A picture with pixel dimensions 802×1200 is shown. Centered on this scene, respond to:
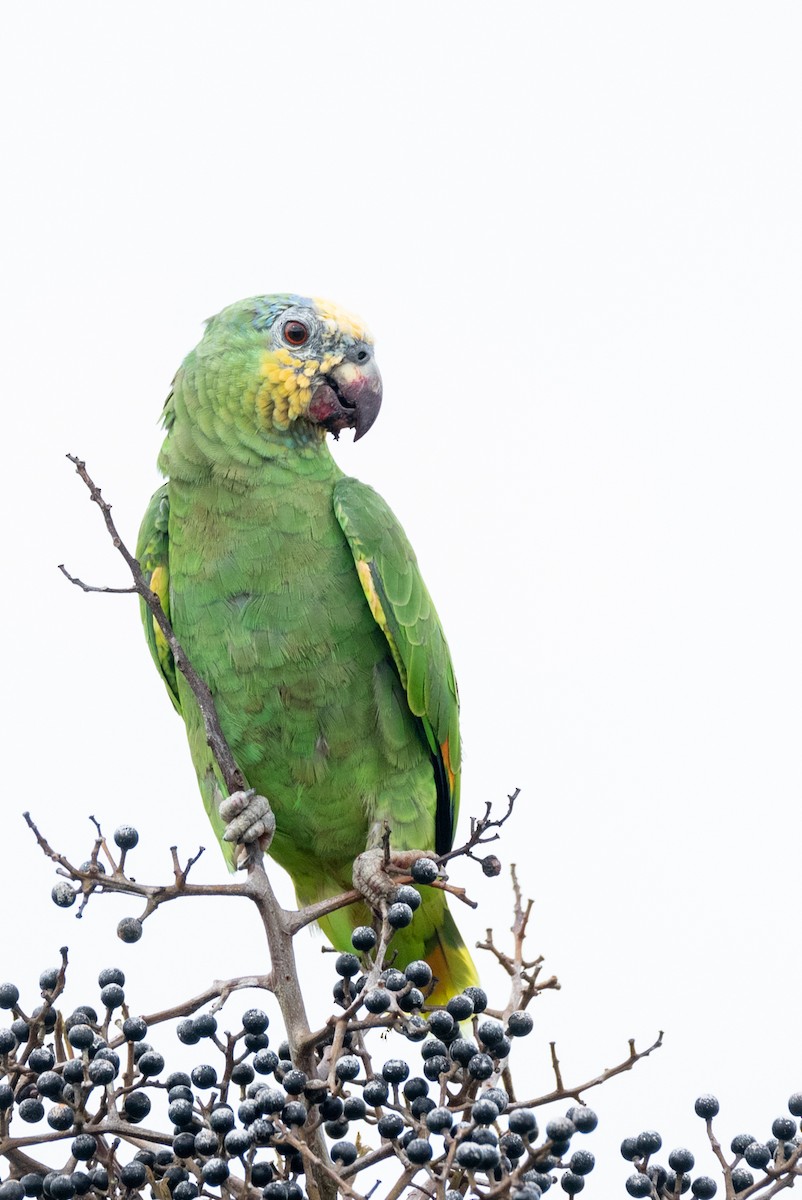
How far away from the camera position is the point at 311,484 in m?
5.15

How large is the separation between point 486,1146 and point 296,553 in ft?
8.64

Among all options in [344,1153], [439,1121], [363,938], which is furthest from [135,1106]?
[439,1121]

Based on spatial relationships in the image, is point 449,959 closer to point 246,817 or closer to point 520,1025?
point 246,817

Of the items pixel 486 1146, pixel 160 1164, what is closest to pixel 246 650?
pixel 160 1164

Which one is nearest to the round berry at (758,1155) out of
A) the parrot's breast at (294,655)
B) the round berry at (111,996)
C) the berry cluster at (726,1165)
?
the berry cluster at (726,1165)

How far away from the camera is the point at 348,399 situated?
17.5 ft

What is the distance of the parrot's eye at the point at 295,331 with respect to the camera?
530cm

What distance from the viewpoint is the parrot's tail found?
211 inches

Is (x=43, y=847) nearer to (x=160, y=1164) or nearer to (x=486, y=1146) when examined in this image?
(x=160, y=1164)

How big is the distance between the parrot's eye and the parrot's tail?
7.94 feet

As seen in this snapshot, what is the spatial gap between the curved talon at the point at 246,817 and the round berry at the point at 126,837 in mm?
780

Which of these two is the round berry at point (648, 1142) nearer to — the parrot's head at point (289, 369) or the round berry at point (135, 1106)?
the round berry at point (135, 1106)

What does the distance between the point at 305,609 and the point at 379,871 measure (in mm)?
1083

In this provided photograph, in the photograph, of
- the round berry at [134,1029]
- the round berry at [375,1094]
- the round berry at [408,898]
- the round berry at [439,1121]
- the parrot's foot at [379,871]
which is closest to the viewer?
the round berry at [439,1121]
